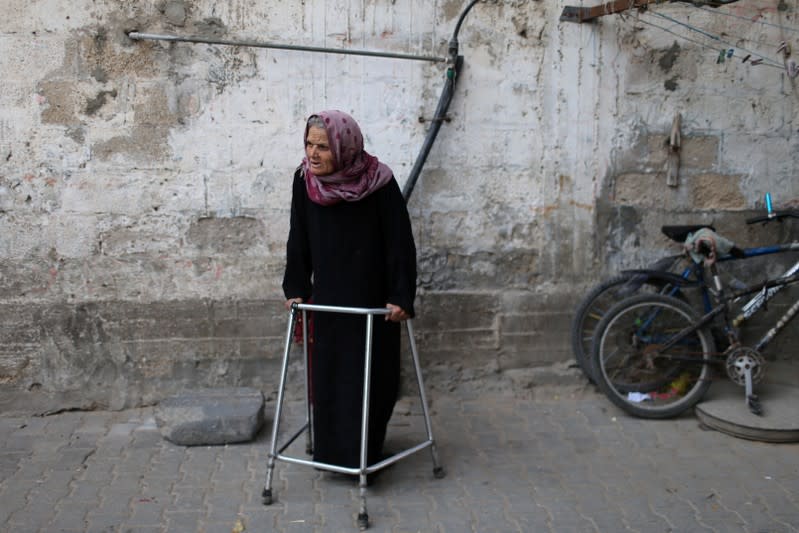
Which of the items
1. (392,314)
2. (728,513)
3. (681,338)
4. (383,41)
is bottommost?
(728,513)

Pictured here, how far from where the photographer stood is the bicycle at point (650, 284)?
4.93 meters

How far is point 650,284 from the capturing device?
16.9 feet

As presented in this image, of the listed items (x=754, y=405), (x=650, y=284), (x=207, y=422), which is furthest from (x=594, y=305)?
(x=207, y=422)

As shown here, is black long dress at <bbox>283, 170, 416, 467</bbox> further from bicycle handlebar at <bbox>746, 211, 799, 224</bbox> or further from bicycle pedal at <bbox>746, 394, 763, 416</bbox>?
bicycle handlebar at <bbox>746, 211, 799, 224</bbox>

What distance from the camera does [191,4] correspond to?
15.4ft

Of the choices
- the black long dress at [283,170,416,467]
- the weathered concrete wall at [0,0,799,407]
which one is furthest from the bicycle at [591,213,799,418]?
the black long dress at [283,170,416,467]

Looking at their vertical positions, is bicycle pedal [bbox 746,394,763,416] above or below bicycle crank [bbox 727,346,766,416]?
below

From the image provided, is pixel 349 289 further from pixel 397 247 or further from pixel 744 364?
pixel 744 364

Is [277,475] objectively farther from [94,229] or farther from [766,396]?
[766,396]

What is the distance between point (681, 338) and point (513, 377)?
1.09 m

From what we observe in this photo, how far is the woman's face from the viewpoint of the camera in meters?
3.67

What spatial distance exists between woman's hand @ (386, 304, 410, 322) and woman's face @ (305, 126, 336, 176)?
71 centimetres

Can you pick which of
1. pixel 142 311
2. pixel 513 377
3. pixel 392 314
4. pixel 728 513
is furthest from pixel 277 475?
pixel 728 513

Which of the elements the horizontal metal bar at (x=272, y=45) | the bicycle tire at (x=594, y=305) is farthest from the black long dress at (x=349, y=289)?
the bicycle tire at (x=594, y=305)
